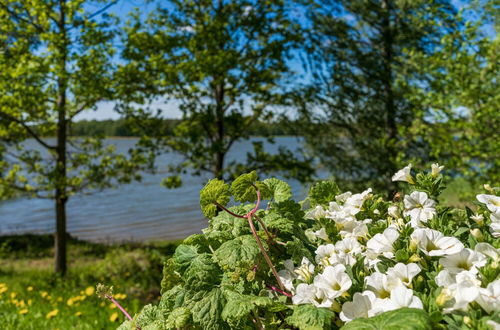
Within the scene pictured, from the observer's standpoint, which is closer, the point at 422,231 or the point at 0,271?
the point at 422,231

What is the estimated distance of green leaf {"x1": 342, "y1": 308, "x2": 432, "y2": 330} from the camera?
86 centimetres

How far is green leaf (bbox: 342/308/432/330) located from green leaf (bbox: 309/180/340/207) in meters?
0.99

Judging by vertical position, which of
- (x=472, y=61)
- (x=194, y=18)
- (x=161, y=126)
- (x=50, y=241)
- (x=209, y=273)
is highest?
(x=194, y=18)

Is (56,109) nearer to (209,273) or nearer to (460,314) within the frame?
(209,273)

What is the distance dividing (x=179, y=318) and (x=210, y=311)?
0.34 ft

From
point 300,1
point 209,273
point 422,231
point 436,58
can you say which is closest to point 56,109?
point 300,1

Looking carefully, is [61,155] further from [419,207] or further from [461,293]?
[461,293]

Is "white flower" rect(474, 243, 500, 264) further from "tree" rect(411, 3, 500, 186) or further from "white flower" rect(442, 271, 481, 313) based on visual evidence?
"tree" rect(411, 3, 500, 186)

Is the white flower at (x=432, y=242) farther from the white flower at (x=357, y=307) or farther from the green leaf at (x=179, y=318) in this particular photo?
the green leaf at (x=179, y=318)

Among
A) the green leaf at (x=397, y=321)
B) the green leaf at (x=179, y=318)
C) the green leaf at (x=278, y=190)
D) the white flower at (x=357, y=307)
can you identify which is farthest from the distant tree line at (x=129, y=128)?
the green leaf at (x=397, y=321)

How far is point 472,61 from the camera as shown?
18.2 ft

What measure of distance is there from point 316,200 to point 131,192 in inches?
981

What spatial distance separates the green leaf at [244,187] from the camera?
5.10 ft

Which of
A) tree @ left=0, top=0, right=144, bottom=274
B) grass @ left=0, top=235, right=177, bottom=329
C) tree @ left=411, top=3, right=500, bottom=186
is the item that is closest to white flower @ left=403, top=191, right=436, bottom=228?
grass @ left=0, top=235, right=177, bottom=329
